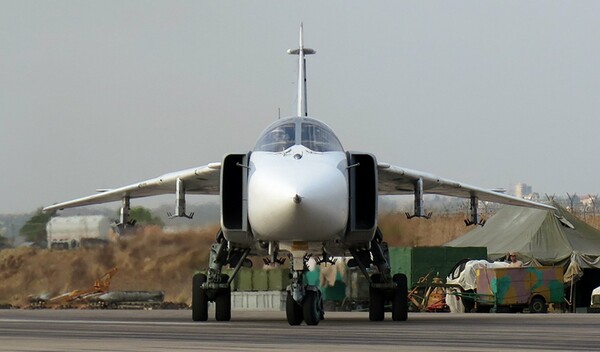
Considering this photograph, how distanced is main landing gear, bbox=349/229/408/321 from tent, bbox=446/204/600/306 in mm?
11144

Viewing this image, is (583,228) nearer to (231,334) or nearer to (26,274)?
(26,274)

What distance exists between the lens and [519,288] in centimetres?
2706

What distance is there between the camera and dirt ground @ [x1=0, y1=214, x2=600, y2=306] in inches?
1023

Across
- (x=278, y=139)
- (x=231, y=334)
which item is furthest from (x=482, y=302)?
(x=231, y=334)

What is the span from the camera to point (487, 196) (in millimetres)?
21453

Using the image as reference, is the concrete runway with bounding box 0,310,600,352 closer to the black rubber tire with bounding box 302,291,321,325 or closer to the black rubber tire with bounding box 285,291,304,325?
the black rubber tire with bounding box 302,291,321,325

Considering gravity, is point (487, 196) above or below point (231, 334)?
above

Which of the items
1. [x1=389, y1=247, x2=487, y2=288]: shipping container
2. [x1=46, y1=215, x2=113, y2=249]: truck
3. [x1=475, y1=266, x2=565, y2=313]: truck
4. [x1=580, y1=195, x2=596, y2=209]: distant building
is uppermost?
[x1=580, y1=195, x2=596, y2=209]: distant building

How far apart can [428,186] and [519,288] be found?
7144 millimetres

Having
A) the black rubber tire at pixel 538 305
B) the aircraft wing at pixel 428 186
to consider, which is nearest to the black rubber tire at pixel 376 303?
the aircraft wing at pixel 428 186

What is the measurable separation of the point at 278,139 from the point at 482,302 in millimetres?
11490

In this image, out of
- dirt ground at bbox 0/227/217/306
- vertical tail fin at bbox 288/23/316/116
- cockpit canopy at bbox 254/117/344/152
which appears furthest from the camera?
dirt ground at bbox 0/227/217/306

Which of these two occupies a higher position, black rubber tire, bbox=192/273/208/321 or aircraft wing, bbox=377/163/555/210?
aircraft wing, bbox=377/163/555/210

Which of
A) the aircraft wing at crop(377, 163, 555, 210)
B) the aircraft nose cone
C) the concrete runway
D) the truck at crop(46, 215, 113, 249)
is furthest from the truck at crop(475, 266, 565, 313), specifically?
the concrete runway
